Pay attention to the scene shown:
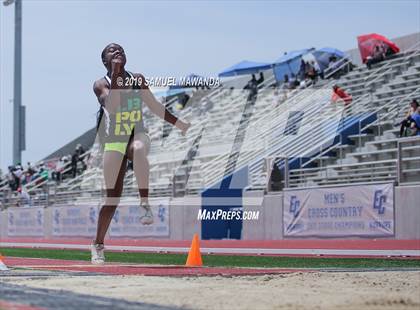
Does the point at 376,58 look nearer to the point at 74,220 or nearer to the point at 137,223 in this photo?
the point at 137,223

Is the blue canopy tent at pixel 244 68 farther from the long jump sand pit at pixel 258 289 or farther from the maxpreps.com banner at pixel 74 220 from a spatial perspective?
the long jump sand pit at pixel 258 289

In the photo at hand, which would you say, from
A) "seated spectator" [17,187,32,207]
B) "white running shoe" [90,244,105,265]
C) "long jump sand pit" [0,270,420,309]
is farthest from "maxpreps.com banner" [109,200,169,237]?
"long jump sand pit" [0,270,420,309]

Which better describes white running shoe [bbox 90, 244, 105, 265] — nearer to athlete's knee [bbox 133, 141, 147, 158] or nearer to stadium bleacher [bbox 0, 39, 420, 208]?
athlete's knee [bbox 133, 141, 147, 158]

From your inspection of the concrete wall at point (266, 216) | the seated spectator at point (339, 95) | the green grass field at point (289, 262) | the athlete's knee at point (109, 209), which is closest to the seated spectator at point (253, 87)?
the seated spectator at point (339, 95)

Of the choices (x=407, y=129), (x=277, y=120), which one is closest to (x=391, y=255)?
(x=407, y=129)

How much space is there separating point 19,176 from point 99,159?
6253 millimetres

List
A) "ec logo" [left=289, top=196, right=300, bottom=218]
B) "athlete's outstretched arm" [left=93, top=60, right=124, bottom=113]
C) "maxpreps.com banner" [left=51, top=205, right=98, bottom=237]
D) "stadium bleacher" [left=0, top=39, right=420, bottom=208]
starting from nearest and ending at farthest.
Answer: "athlete's outstretched arm" [left=93, top=60, right=124, bottom=113], "ec logo" [left=289, top=196, right=300, bottom=218], "stadium bleacher" [left=0, top=39, right=420, bottom=208], "maxpreps.com banner" [left=51, top=205, right=98, bottom=237]

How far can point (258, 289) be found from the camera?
19.2 ft

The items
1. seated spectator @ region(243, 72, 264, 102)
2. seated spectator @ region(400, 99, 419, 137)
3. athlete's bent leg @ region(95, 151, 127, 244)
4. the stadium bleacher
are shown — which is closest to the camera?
athlete's bent leg @ region(95, 151, 127, 244)

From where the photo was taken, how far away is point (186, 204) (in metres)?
24.0

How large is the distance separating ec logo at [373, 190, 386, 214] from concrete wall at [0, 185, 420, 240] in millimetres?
405

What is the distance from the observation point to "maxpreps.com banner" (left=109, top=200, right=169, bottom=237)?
82.2ft

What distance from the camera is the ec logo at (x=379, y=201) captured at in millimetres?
17797

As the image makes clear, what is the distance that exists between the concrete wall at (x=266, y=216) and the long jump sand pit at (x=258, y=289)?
32.8 ft
